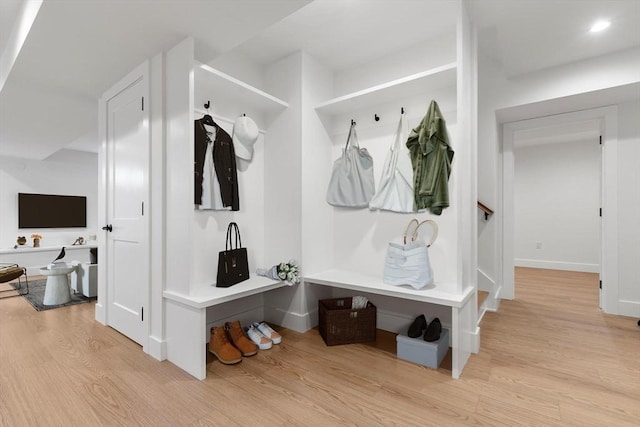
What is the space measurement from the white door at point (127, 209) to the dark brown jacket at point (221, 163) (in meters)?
0.36

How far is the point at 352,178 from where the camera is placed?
8.66 ft

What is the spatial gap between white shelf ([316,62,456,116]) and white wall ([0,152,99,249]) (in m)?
4.66

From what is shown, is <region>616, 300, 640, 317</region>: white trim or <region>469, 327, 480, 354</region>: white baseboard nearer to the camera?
<region>469, 327, 480, 354</region>: white baseboard

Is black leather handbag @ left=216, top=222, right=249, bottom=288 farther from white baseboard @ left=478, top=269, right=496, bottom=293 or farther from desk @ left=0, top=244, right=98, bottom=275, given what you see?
desk @ left=0, top=244, right=98, bottom=275

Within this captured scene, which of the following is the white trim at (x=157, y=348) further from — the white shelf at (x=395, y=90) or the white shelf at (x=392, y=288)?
the white shelf at (x=395, y=90)

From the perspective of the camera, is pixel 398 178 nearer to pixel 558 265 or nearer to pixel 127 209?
pixel 127 209

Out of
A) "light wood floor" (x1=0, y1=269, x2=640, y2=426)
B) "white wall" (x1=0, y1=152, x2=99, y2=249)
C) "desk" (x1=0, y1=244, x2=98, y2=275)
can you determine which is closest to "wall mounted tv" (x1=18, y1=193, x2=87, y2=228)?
"white wall" (x1=0, y1=152, x2=99, y2=249)

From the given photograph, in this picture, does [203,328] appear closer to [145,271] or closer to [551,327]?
[145,271]

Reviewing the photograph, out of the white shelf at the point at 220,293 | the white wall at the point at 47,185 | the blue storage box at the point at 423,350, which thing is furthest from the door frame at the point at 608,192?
the white wall at the point at 47,185

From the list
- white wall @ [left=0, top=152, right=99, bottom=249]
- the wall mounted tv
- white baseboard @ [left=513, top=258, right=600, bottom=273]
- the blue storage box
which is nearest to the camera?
the blue storage box

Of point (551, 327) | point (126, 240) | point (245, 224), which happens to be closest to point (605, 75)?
point (551, 327)

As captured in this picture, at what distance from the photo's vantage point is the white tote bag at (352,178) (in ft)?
8.48

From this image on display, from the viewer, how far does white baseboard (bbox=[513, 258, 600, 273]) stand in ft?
16.1

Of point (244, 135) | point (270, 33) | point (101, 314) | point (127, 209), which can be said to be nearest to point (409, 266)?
point (244, 135)
